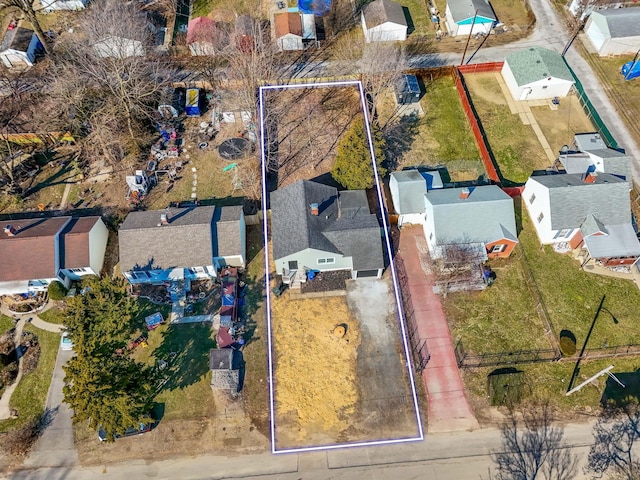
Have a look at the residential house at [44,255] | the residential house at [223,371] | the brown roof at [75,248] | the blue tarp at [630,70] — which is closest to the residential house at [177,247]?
the brown roof at [75,248]

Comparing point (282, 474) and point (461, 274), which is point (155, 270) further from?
point (461, 274)

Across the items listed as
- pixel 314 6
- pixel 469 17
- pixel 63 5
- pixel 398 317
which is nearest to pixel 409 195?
pixel 398 317

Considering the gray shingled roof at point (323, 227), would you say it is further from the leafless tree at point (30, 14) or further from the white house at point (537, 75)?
the leafless tree at point (30, 14)

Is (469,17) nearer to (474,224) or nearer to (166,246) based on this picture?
(474,224)

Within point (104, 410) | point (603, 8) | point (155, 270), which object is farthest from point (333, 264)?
point (603, 8)

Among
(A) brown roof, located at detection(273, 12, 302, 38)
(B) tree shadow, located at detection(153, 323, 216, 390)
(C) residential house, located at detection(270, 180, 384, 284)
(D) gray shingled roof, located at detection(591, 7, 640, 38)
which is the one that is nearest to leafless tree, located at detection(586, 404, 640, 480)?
(C) residential house, located at detection(270, 180, 384, 284)

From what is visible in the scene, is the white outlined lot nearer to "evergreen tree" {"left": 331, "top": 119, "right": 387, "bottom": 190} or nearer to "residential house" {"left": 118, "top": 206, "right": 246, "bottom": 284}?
"evergreen tree" {"left": 331, "top": 119, "right": 387, "bottom": 190}
